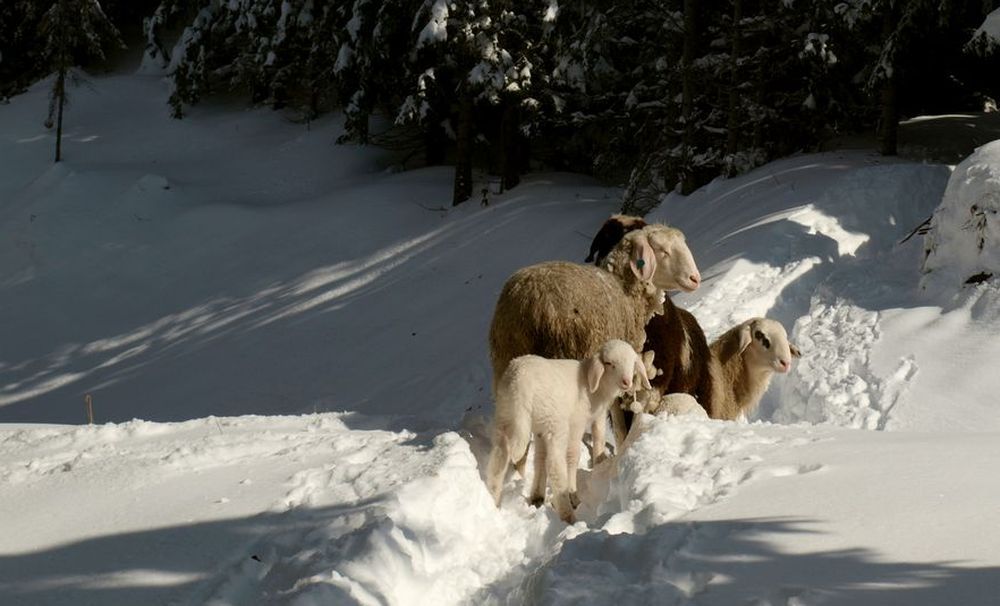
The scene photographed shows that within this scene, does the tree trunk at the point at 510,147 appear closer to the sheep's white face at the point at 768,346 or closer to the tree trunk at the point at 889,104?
the tree trunk at the point at 889,104

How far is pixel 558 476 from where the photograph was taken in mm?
5152

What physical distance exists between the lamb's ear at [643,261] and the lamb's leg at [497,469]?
211cm

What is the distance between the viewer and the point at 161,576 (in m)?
3.83

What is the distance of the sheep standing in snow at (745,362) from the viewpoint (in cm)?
752

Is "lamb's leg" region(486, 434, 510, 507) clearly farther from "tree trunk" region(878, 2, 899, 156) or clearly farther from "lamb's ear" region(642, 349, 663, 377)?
"tree trunk" region(878, 2, 899, 156)

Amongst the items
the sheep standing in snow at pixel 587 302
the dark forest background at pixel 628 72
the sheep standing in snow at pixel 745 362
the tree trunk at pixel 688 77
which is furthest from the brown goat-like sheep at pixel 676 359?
the tree trunk at pixel 688 77

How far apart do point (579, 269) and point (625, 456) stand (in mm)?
1545

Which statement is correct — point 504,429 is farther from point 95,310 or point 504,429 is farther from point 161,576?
point 95,310

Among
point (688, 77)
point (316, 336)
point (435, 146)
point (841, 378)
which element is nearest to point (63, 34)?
point (435, 146)

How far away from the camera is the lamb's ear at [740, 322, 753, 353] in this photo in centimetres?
757

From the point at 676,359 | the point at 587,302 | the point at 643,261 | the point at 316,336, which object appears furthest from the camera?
the point at 316,336

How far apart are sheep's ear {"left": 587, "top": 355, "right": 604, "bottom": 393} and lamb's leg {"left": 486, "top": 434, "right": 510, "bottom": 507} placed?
0.64 m

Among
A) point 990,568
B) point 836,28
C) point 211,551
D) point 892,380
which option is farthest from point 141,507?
point 836,28

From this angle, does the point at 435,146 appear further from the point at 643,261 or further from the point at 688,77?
the point at 643,261
